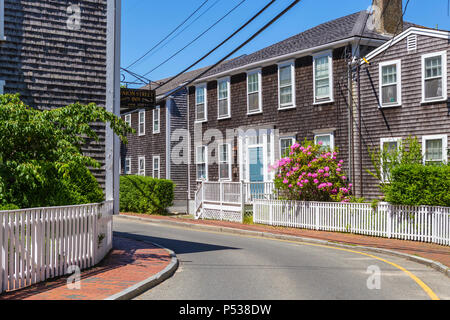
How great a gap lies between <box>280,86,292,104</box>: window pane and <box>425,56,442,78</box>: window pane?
22.1 ft

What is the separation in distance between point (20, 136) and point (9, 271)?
290 cm

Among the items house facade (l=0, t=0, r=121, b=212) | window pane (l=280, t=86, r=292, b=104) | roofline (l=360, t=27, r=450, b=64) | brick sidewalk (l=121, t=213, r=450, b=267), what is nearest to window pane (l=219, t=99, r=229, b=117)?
window pane (l=280, t=86, r=292, b=104)

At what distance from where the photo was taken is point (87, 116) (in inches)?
428

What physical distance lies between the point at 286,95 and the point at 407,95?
6257 millimetres

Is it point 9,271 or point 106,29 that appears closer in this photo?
point 9,271

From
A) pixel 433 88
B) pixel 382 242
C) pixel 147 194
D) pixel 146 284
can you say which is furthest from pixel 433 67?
pixel 147 194

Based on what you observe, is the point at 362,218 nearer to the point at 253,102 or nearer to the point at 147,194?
the point at 253,102

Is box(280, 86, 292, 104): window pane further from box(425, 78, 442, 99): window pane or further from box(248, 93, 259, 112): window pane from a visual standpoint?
box(425, 78, 442, 99): window pane

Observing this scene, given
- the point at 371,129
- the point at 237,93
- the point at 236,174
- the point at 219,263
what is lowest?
the point at 219,263

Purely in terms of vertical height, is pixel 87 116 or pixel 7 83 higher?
pixel 7 83

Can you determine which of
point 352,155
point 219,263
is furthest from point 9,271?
point 352,155

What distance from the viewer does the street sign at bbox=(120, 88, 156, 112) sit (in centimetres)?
2294

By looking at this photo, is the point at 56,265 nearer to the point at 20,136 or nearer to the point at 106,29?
the point at 20,136

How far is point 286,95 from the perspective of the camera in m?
24.4
